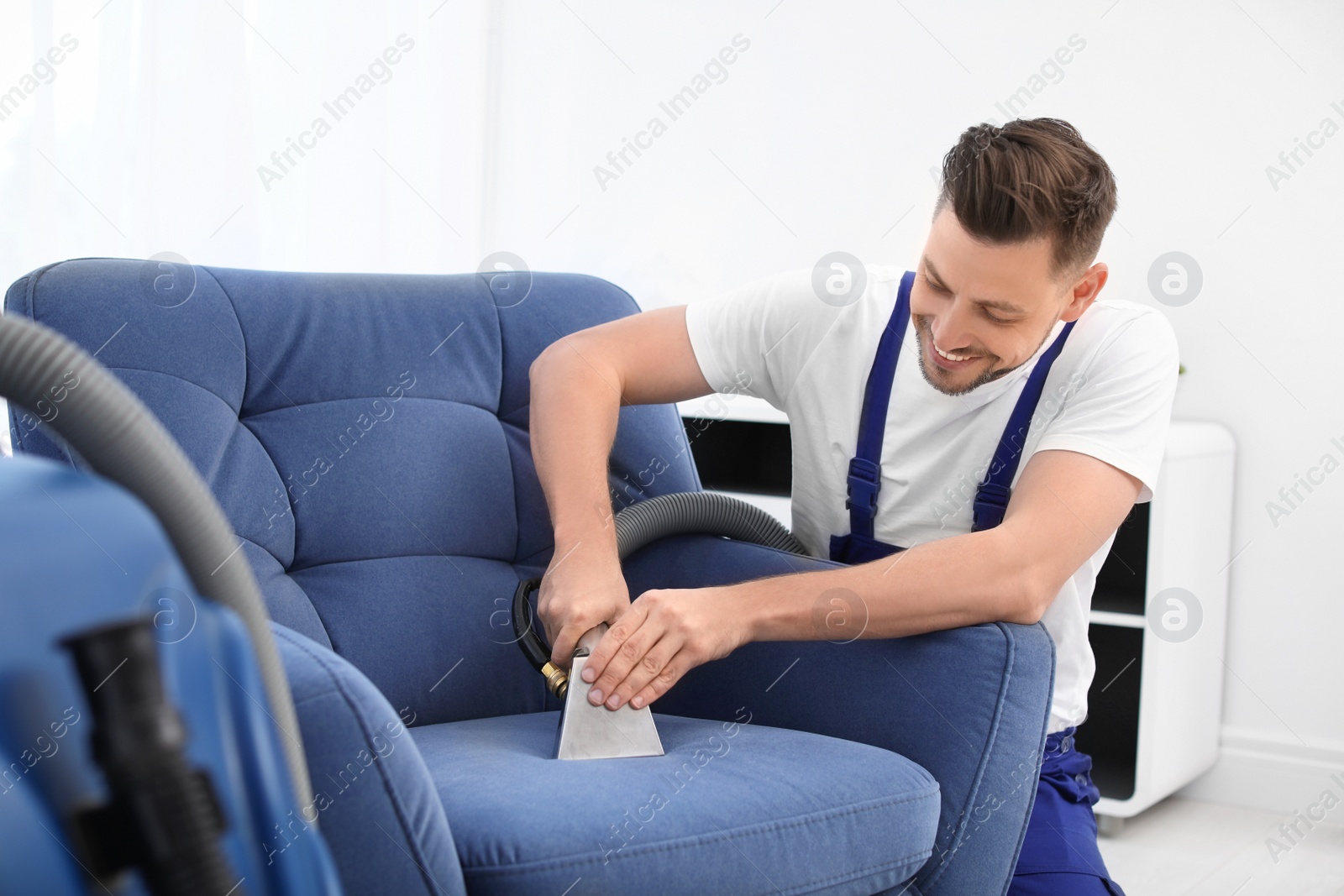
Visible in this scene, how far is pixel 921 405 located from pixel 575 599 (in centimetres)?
53

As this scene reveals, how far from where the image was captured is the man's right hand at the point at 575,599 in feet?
4.03

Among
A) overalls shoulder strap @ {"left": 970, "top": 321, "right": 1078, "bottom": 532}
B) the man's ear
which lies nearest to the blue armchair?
overalls shoulder strap @ {"left": 970, "top": 321, "right": 1078, "bottom": 532}

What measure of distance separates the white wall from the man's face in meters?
1.24

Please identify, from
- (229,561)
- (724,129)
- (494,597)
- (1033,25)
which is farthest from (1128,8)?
(229,561)

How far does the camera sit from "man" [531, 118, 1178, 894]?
1.20 m

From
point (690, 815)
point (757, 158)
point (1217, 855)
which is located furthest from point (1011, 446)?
point (757, 158)

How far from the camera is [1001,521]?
4.44 ft

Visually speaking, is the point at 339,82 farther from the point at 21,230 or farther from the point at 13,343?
the point at 13,343

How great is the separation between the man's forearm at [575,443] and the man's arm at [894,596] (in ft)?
0.53

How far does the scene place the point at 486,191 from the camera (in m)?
3.23

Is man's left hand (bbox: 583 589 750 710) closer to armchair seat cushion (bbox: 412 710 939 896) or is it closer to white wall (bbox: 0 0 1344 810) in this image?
armchair seat cushion (bbox: 412 710 939 896)

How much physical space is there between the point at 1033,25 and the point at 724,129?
0.79 metres

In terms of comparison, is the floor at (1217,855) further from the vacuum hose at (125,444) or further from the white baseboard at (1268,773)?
the vacuum hose at (125,444)

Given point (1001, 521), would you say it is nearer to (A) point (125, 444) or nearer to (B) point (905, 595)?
(B) point (905, 595)
